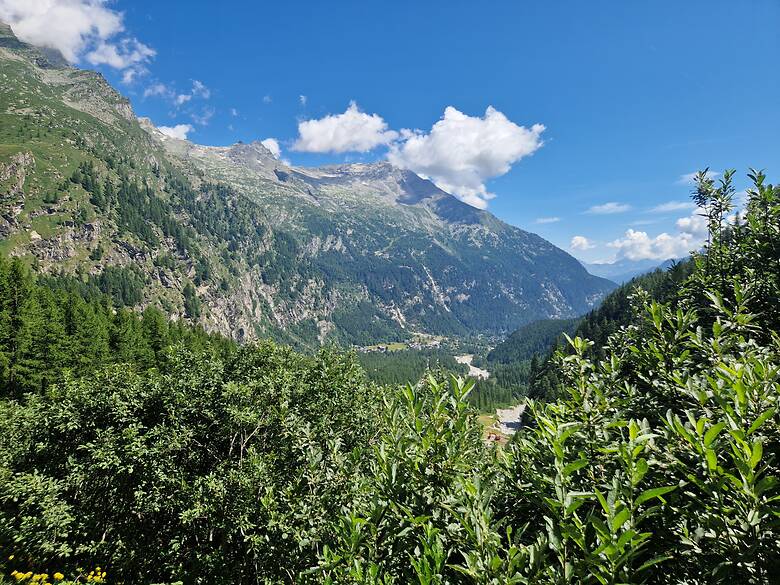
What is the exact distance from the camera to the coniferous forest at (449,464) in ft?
14.5

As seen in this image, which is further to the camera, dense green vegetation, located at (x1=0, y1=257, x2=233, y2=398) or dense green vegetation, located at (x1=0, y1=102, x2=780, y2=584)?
dense green vegetation, located at (x1=0, y1=257, x2=233, y2=398)

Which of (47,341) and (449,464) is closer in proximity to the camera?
(449,464)

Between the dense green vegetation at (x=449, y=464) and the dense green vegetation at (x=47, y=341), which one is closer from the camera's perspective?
the dense green vegetation at (x=449, y=464)

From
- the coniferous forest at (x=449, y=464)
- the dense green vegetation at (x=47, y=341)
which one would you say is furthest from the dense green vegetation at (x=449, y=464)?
the dense green vegetation at (x=47, y=341)

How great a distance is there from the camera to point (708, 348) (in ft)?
22.1

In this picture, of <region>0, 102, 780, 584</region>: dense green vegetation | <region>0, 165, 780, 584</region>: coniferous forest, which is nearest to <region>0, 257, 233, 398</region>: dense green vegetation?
<region>0, 102, 780, 584</region>: dense green vegetation

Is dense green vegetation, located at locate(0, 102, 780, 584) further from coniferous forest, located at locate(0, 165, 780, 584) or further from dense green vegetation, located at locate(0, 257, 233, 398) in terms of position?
dense green vegetation, located at locate(0, 257, 233, 398)

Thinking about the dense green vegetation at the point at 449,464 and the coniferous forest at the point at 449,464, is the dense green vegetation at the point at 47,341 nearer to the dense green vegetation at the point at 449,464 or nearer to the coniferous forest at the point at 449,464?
the dense green vegetation at the point at 449,464

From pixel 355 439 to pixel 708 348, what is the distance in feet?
50.7

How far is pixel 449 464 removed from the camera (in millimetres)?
6121

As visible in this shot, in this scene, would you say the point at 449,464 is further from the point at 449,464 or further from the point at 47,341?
the point at 47,341

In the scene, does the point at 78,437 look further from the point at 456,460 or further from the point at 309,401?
the point at 456,460

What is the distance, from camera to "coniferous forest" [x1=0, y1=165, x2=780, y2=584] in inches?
174

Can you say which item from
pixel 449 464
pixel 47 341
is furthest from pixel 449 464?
pixel 47 341
